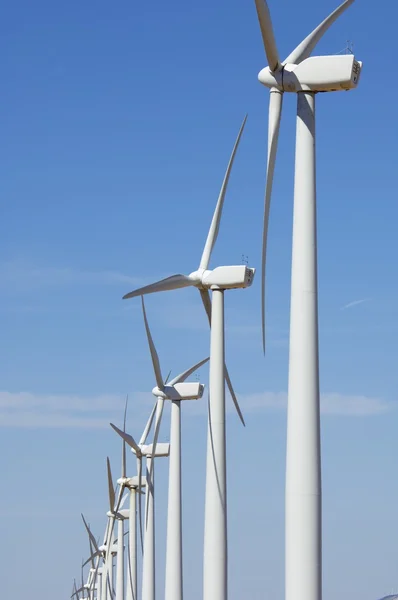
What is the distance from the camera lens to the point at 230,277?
57.7 meters

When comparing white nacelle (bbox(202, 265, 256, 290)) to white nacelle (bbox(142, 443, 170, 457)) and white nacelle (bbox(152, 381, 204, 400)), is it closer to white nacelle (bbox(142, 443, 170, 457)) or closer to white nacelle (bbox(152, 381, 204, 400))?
white nacelle (bbox(152, 381, 204, 400))

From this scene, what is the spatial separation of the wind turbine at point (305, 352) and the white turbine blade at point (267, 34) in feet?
1.80

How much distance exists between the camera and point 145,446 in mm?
96438

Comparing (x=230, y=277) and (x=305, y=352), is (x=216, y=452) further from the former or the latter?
(x=305, y=352)

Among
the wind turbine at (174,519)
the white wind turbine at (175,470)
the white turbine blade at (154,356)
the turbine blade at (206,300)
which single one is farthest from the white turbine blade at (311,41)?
the wind turbine at (174,519)

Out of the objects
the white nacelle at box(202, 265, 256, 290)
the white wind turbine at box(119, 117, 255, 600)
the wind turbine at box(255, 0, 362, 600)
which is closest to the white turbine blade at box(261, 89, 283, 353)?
the wind turbine at box(255, 0, 362, 600)

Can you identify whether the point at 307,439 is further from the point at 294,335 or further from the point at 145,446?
the point at 145,446

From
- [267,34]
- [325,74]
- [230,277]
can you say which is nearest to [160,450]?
[230,277]

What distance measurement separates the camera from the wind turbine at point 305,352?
1193 inches

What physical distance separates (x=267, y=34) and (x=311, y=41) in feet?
4.36

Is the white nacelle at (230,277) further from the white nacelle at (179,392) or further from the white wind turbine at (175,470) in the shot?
the white nacelle at (179,392)

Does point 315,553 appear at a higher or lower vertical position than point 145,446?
lower

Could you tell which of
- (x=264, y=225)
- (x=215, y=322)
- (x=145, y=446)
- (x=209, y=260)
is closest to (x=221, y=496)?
(x=215, y=322)

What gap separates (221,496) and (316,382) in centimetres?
2435
